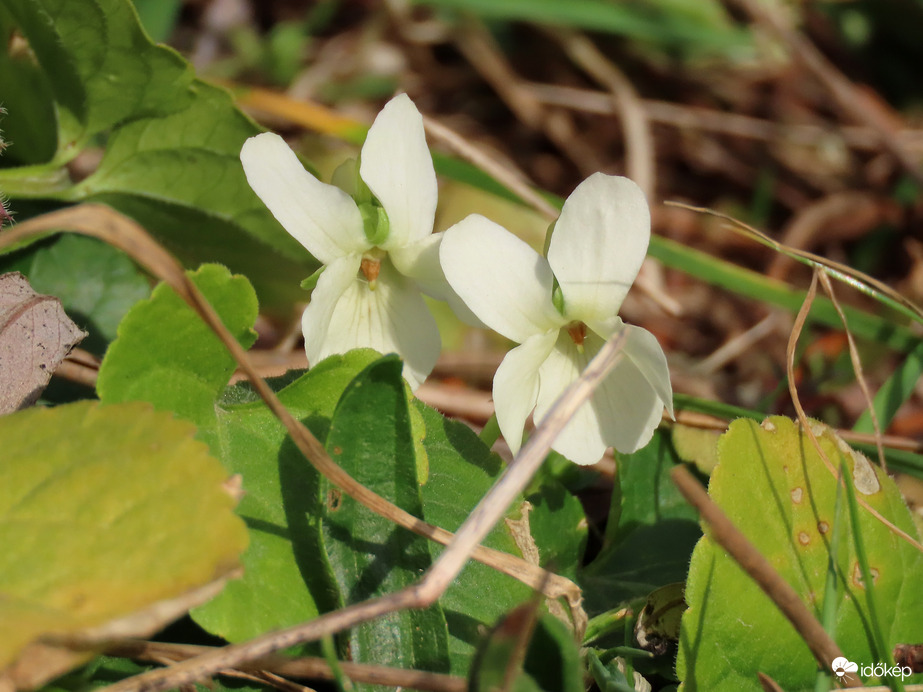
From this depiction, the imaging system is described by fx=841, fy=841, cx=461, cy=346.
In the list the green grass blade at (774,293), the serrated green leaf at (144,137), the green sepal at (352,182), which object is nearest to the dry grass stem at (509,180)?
the green grass blade at (774,293)

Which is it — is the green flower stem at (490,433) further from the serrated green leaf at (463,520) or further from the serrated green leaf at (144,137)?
the serrated green leaf at (144,137)

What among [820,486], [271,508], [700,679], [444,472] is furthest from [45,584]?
[820,486]

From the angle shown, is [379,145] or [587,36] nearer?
[379,145]

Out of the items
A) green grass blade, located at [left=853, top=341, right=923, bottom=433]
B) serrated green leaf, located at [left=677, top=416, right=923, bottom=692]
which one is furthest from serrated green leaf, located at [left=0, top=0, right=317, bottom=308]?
green grass blade, located at [left=853, top=341, right=923, bottom=433]

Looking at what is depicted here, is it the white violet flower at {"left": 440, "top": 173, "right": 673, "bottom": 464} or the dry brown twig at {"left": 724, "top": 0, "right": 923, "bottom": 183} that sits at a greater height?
the dry brown twig at {"left": 724, "top": 0, "right": 923, "bottom": 183}

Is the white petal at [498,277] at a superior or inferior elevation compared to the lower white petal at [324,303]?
superior

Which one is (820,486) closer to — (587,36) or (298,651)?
(298,651)

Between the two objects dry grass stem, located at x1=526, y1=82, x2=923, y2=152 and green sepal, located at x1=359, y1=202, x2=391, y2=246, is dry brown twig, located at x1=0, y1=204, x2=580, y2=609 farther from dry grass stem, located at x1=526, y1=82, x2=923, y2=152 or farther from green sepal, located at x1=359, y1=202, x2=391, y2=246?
dry grass stem, located at x1=526, y1=82, x2=923, y2=152
